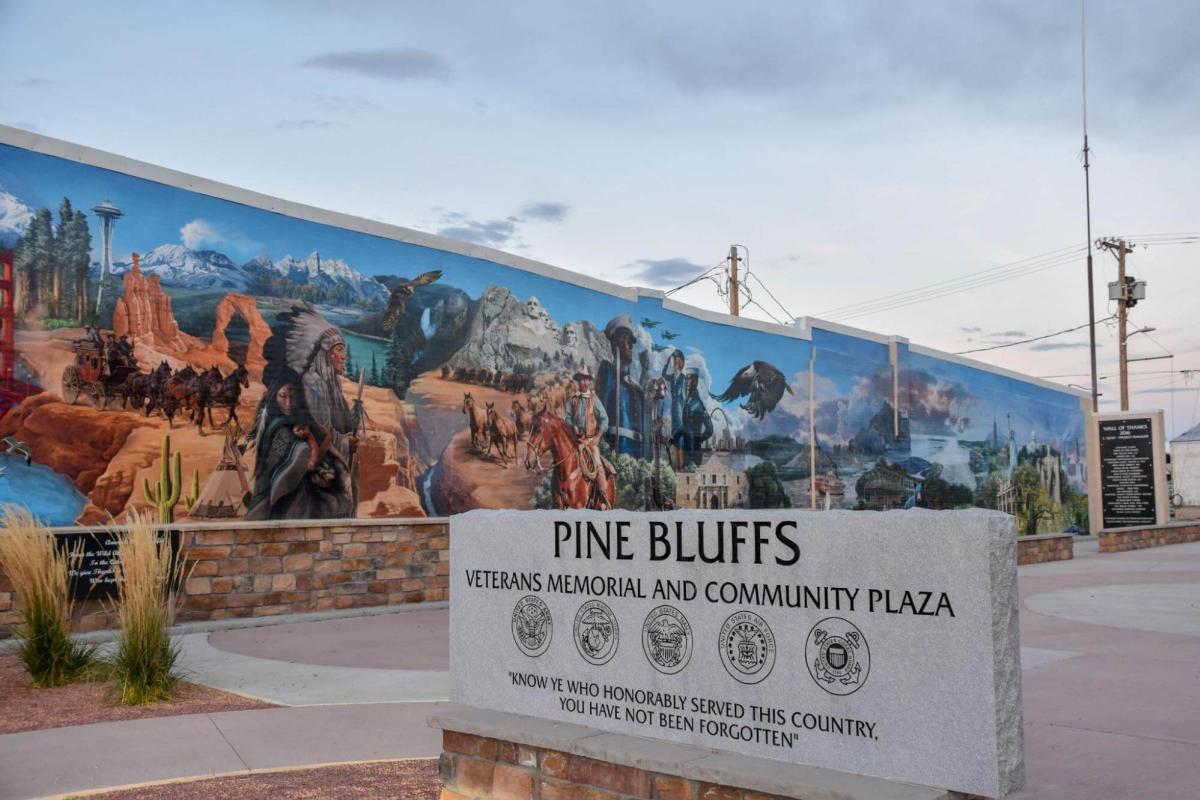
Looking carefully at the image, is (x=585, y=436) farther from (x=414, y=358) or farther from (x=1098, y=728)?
(x=1098, y=728)

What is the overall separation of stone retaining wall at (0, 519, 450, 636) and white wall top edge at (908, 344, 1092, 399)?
22.4 meters

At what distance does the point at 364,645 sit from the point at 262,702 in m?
3.68

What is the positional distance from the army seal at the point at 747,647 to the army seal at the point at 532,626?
1098mm

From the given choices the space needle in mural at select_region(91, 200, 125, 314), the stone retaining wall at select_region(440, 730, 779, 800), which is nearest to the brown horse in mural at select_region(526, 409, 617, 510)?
the space needle in mural at select_region(91, 200, 125, 314)

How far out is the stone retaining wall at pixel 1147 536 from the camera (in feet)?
97.7

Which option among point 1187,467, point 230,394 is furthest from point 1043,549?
point 1187,467

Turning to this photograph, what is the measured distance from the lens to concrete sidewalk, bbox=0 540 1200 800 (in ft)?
22.2

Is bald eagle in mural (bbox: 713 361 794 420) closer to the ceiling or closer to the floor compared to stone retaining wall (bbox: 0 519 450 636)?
closer to the ceiling

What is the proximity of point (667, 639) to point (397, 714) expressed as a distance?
161 inches

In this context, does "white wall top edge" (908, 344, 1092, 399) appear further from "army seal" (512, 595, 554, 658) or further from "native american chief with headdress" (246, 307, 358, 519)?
"army seal" (512, 595, 554, 658)

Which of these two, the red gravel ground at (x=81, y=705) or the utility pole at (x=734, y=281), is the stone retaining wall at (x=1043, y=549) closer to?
the utility pole at (x=734, y=281)

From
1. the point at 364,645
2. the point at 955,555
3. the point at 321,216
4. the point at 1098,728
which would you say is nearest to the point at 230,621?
the point at 364,645

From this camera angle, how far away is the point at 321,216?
58.9ft

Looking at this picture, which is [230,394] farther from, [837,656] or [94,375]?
[837,656]
